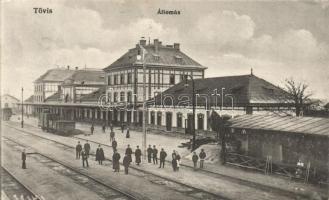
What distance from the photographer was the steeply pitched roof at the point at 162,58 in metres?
35.3

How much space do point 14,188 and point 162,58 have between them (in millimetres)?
22971

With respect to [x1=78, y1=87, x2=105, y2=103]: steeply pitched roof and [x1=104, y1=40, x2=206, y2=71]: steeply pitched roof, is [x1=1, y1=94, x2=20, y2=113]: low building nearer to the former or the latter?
[x1=78, y1=87, x2=105, y2=103]: steeply pitched roof

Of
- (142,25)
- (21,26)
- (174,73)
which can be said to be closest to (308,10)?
(142,25)

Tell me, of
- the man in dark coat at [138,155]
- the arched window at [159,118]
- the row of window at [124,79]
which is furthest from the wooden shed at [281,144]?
the row of window at [124,79]

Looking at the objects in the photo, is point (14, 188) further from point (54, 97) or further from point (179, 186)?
point (54, 97)

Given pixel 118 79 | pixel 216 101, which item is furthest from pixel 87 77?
pixel 216 101

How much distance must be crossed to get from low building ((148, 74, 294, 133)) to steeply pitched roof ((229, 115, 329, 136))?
549 centimetres

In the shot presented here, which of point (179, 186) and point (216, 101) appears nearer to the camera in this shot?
point (179, 186)

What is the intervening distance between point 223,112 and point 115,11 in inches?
554

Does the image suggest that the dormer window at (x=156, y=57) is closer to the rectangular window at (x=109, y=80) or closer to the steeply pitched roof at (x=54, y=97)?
the rectangular window at (x=109, y=80)

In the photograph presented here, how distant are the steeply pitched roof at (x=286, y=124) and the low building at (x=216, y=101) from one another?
549 centimetres

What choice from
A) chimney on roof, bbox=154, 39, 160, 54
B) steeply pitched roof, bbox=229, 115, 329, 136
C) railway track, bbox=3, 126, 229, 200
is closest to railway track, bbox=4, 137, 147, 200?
railway track, bbox=3, 126, 229, 200

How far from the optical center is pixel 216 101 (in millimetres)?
27172

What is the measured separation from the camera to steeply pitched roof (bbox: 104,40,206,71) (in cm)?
3528
